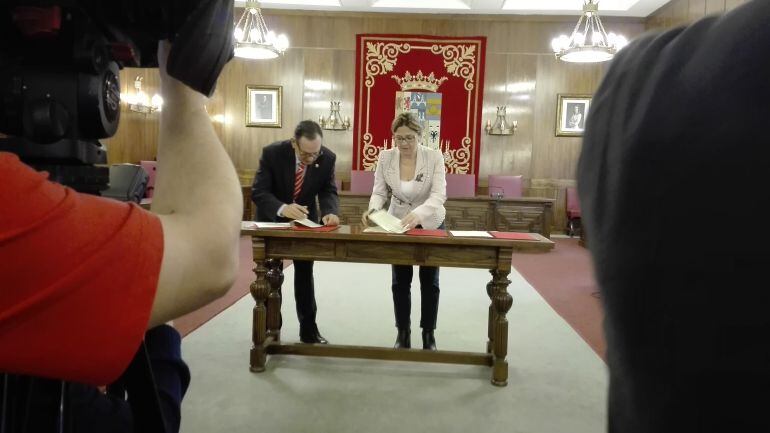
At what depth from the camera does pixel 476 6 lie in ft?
28.5

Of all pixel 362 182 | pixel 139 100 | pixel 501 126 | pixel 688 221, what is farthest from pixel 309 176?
pixel 139 100

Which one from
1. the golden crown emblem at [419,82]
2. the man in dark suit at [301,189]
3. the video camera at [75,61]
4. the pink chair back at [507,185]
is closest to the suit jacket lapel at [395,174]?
the man in dark suit at [301,189]

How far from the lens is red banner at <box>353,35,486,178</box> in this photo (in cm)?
884

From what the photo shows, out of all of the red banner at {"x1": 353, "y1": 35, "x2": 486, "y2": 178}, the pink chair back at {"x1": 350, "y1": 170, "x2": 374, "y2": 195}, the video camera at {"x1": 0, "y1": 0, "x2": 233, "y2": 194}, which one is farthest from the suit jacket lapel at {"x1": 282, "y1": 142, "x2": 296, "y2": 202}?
the red banner at {"x1": 353, "y1": 35, "x2": 486, "y2": 178}

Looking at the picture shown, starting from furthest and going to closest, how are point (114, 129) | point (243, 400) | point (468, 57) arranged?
point (468, 57)
point (243, 400)
point (114, 129)

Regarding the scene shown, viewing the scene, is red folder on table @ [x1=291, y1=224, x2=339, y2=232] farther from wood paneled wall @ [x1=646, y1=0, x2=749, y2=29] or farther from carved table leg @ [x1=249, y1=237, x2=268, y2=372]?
wood paneled wall @ [x1=646, y1=0, x2=749, y2=29]

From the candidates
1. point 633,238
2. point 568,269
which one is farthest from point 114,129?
point 568,269

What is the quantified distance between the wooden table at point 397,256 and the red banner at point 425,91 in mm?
6414

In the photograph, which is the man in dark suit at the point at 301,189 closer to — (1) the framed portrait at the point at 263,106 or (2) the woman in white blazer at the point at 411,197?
(2) the woman in white blazer at the point at 411,197

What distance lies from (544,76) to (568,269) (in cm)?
452

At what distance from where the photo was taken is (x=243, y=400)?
2402 millimetres

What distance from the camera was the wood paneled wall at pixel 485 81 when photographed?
9062 millimetres

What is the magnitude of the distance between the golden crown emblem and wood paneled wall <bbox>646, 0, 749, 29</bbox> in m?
3.41

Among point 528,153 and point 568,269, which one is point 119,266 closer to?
point 568,269
